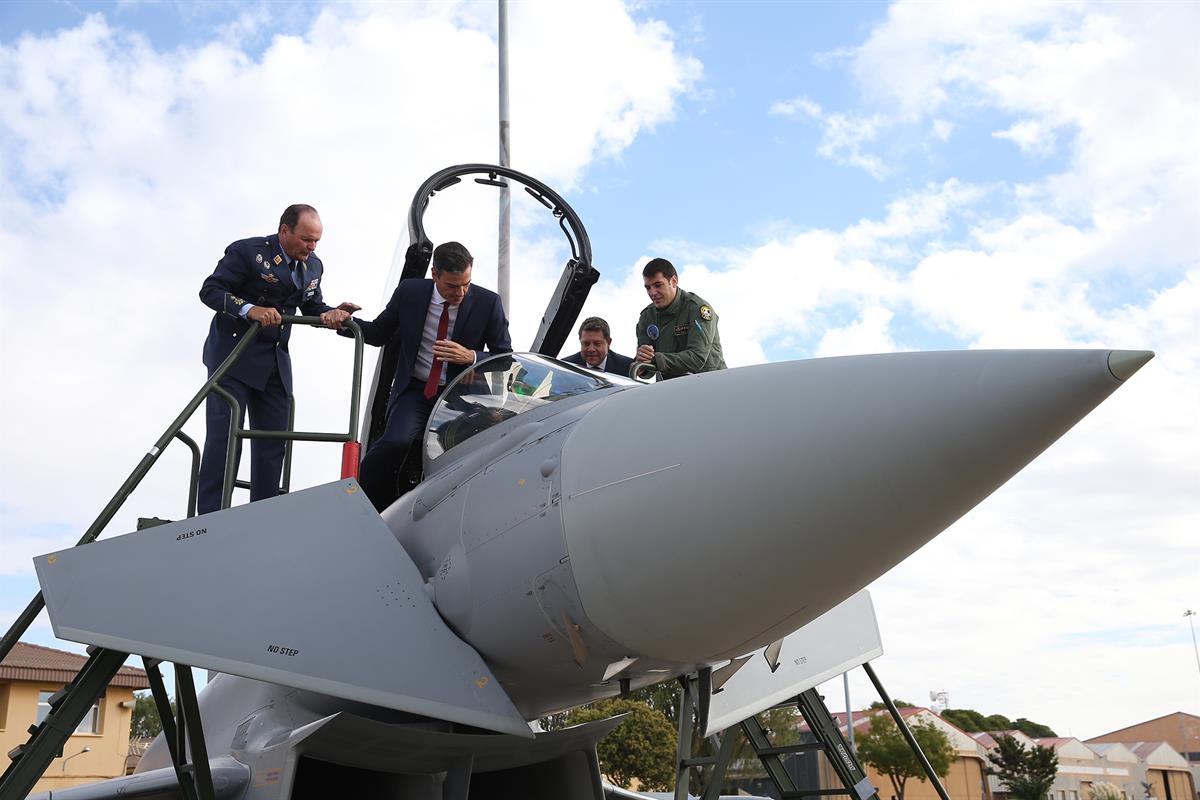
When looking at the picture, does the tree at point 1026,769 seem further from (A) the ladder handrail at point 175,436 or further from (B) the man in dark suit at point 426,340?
(A) the ladder handrail at point 175,436

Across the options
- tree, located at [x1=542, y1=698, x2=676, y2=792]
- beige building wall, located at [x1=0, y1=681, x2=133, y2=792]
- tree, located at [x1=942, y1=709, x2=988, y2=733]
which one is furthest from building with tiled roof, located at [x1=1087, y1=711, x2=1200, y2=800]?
beige building wall, located at [x1=0, y1=681, x2=133, y2=792]

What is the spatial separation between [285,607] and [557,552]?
1.07 meters

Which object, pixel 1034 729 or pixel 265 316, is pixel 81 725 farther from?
pixel 1034 729

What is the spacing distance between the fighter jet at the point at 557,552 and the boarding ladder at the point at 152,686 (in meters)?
0.18

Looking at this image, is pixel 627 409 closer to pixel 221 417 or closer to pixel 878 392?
pixel 878 392

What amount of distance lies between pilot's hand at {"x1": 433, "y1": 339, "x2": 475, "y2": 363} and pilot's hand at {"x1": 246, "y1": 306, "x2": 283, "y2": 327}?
912mm

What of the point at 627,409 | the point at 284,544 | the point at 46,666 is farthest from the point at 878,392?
the point at 46,666

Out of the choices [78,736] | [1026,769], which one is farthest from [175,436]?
[1026,769]

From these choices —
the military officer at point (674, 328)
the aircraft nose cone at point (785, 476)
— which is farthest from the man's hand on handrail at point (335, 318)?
the aircraft nose cone at point (785, 476)

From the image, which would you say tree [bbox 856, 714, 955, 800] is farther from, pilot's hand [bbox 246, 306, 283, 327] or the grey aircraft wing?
the grey aircraft wing

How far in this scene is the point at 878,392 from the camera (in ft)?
8.92

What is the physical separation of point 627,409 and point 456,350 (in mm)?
1669

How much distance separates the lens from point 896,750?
4525cm

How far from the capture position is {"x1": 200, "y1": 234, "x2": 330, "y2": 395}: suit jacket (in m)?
5.52
